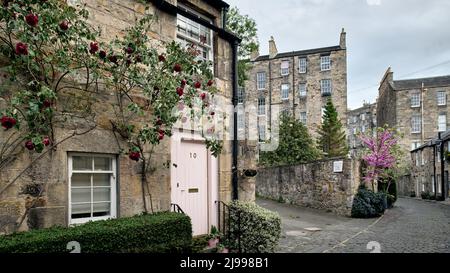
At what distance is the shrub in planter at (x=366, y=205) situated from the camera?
1412 cm

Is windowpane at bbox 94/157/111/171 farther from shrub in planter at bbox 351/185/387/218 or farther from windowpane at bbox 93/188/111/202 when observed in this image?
shrub in planter at bbox 351/185/387/218

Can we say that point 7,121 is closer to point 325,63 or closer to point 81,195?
point 81,195

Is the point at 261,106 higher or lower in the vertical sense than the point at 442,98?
lower

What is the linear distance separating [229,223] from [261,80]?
33.5 metres

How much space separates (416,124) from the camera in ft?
125

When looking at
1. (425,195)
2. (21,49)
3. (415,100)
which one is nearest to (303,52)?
(415,100)

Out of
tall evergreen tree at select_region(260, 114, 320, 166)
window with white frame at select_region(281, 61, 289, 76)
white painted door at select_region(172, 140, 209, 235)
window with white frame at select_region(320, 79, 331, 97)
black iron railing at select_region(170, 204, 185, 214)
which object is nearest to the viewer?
black iron railing at select_region(170, 204, 185, 214)

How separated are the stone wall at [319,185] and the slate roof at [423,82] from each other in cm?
2750

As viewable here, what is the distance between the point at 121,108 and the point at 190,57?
1.67m

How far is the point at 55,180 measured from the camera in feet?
17.2

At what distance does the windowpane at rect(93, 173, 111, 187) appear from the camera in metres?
5.95

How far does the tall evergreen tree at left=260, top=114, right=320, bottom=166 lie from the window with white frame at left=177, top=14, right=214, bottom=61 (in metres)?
18.3

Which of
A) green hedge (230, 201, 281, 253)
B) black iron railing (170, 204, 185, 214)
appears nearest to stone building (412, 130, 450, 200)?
green hedge (230, 201, 281, 253)
